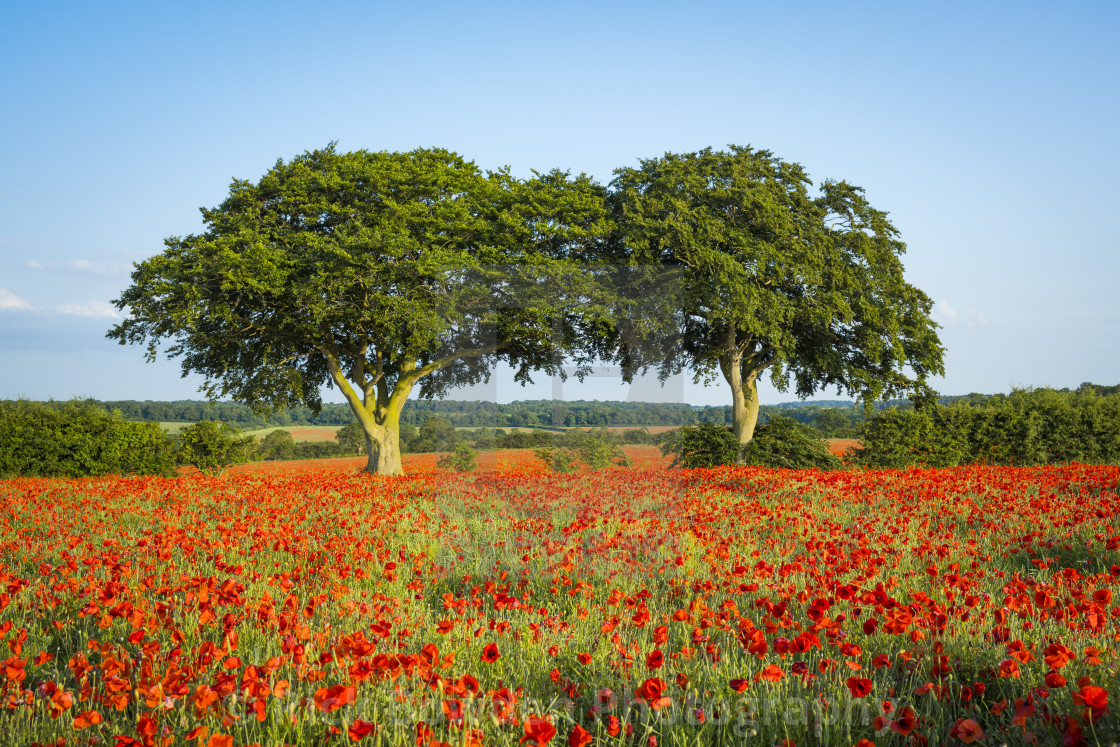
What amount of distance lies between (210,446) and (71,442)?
344 cm

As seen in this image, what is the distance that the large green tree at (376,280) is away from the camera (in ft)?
52.4

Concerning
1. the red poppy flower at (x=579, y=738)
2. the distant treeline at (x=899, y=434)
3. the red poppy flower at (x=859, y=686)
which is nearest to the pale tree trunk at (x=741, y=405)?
the distant treeline at (x=899, y=434)

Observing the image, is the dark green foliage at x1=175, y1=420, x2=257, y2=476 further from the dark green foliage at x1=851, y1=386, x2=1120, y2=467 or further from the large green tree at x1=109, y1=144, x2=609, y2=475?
the dark green foliage at x1=851, y1=386, x2=1120, y2=467

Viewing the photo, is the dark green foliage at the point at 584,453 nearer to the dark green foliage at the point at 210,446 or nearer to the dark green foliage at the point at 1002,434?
the dark green foliage at the point at 1002,434

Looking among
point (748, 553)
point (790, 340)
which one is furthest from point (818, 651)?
point (790, 340)

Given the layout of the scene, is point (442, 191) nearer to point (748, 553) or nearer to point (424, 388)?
point (424, 388)

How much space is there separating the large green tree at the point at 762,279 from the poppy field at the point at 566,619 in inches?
313

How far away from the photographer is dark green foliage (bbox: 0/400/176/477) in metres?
17.3

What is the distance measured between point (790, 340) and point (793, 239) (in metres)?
2.90

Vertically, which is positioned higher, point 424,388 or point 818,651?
point 424,388

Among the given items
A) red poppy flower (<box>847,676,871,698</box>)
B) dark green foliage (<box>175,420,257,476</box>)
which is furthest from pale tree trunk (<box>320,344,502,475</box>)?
red poppy flower (<box>847,676,871,698</box>)

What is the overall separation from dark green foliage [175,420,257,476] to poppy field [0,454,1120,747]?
1022 centimetres

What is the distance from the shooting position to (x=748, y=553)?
618cm

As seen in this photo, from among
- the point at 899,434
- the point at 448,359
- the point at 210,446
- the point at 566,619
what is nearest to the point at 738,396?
the point at 899,434
